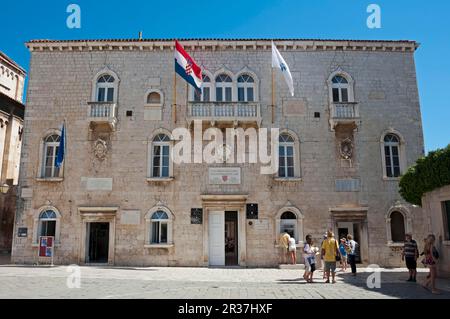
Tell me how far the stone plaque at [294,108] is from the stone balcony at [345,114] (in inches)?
57.2

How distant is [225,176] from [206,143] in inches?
75.7

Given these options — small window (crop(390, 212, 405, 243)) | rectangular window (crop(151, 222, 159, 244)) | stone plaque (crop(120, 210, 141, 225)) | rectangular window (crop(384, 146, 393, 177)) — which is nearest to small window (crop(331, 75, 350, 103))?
rectangular window (crop(384, 146, 393, 177))

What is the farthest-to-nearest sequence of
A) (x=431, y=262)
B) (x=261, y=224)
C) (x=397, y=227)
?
1. (x=397, y=227)
2. (x=261, y=224)
3. (x=431, y=262)

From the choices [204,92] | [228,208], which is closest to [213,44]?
[204,92]

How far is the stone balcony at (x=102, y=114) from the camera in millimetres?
18047

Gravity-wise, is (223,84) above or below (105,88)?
above

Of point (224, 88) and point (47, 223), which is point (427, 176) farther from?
point (47, 223)

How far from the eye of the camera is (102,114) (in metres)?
18.2

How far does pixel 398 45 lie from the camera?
1934 cm

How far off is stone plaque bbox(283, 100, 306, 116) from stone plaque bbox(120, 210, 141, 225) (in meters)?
9.03

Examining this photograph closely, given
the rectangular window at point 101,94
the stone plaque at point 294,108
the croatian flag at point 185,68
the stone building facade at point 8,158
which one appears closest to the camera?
the croatian flag at point 185,68

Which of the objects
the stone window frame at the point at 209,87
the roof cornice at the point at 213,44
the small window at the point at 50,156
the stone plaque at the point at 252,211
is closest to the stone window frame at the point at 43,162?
the small window at the point at 50,156

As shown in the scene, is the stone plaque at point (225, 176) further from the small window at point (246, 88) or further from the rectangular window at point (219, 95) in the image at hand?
the small window at point (246, 88)
